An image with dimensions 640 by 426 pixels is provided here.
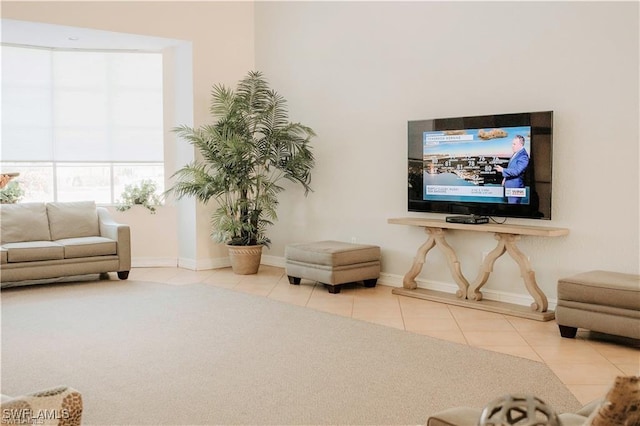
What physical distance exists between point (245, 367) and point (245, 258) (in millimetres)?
3568

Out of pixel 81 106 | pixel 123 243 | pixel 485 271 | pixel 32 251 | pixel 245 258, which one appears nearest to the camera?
pixel 485 271

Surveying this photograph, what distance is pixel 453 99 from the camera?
6148 mm

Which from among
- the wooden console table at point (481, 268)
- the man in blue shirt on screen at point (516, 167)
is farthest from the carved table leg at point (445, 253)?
the man in blue shirt on screen at point (516, 167)

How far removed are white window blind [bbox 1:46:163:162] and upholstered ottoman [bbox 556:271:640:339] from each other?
5.60 m

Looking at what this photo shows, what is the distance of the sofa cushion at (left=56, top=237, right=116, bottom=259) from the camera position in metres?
6.92

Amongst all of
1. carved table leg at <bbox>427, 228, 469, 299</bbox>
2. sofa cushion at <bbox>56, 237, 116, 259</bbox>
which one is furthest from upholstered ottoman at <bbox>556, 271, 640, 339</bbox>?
sofa cushion at <bbox>56, 237, 116, 259</bbox>

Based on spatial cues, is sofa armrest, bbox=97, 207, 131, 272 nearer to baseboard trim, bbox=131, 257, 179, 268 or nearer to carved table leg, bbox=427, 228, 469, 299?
baseboard trim, bbox=131, 257, 179, 268

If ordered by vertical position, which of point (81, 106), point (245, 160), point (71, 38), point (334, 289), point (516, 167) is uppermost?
point (71, 38)

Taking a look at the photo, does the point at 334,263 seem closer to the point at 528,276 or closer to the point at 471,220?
the point at 471,220

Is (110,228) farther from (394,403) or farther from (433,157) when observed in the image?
(394,403)

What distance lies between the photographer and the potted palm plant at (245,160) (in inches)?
289

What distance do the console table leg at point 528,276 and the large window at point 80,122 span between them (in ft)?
15.8

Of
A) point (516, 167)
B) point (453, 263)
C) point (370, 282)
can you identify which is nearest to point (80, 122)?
point (370, 282)

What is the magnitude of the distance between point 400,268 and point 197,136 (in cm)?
274
